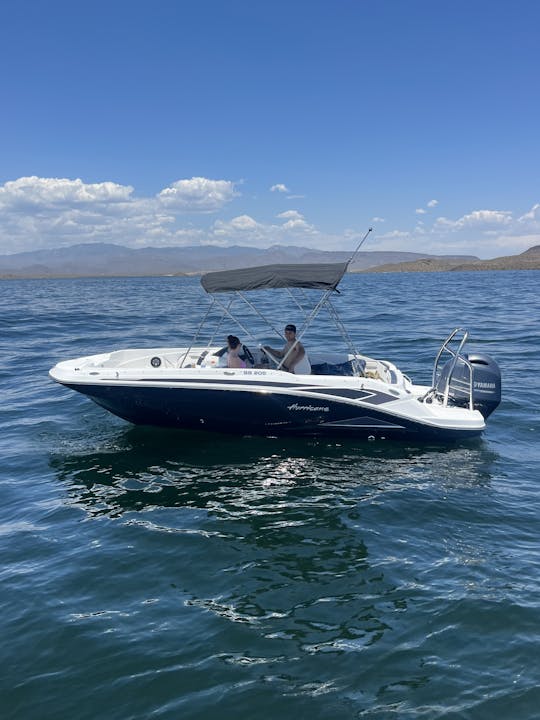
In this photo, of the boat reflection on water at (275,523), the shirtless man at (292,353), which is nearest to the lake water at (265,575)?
the boat reflection on water at (275,523)

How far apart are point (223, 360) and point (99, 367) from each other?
232 centimetres

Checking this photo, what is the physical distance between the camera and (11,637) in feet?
17.8

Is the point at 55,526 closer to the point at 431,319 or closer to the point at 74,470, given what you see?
the point at 74,470

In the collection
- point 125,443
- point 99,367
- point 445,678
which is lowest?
point 445,678

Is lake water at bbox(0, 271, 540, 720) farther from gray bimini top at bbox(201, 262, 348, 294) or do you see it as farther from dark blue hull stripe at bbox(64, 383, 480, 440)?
gray bimini top at bbox(201, 262, 348, 294)

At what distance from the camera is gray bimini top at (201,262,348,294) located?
389 inches

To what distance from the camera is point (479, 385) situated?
418 inches

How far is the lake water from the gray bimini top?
2.75 metres

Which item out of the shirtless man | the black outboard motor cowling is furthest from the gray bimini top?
the black outboard motor cowling

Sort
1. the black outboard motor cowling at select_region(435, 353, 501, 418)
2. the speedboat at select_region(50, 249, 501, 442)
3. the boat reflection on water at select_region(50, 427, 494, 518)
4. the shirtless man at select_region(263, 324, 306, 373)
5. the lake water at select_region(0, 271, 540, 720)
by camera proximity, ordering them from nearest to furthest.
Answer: the lake water at select_region(0, 271, 540, 720)
the boat reflection on water at select_region(50, 427, 494, 518)
the speedboat at select_region(50, 249, 501, 442)
the shirtless man at select_region(263, 324, 306, 373)
the black outboard motor cowling at select_region(435, 353, 501, 418)

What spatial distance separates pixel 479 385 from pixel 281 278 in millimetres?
4100

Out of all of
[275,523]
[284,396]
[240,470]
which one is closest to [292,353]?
[284,396]

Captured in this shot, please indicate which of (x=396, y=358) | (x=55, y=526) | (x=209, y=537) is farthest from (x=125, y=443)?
(x=396, y=358)

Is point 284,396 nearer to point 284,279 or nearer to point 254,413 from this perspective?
point 254,413
